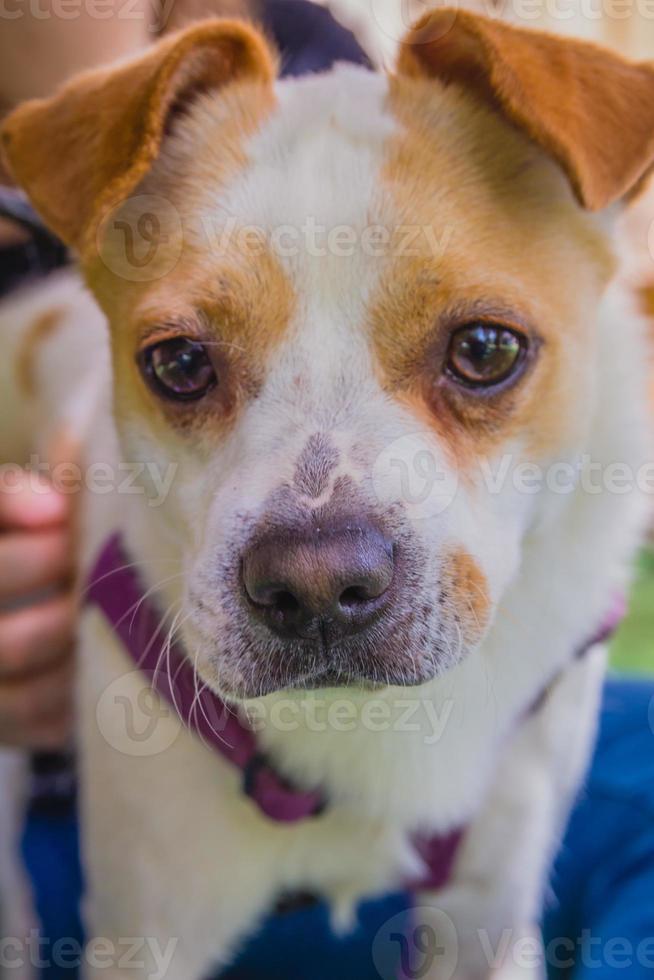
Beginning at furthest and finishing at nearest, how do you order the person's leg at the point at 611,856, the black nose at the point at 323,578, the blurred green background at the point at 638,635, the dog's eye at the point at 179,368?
1. the blurred green background at the point at 638,635
2. the person's leg at the point at 611,856
3. the dog's eye at the point at 179,368
4. the black nose at the point at 323,578

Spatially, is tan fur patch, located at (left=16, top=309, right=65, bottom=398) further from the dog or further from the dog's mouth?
the dog's mouth

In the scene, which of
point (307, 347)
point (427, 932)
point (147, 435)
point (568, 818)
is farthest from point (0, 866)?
point (307, 347)

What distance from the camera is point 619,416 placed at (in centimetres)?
120

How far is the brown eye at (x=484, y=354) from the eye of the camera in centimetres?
99

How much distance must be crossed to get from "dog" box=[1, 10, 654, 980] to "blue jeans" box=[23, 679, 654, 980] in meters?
0.21

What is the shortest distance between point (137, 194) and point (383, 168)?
0.34m

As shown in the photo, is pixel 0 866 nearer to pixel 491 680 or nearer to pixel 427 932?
pixel 427 932

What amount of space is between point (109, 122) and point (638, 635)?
209 cm

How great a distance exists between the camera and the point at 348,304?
0.96 metres
